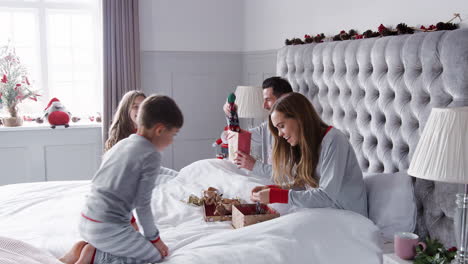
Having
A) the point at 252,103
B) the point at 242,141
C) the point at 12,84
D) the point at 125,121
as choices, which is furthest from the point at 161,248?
the point at 12,84

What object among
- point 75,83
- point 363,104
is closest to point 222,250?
point 363,104

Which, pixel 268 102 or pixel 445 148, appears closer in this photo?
pixel 445 148

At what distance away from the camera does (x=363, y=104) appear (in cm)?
315

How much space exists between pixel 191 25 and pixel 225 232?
397 centimetres

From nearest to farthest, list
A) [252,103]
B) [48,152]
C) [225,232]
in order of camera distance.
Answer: [225,232]
[252,103]
[48,152]

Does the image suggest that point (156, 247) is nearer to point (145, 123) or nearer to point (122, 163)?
point (122, 163)

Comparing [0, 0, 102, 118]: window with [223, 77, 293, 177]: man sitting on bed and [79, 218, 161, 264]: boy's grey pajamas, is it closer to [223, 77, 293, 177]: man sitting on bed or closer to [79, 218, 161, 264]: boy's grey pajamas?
[223, 77, 293, 177]: man sitting on bed

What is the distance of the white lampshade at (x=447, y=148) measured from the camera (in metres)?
1.74

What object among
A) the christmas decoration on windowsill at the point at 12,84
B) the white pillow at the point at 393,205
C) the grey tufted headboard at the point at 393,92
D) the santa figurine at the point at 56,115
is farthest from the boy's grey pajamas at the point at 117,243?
the christmas decoration on windowsill at the point at 12,84

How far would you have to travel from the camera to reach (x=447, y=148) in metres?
1.75

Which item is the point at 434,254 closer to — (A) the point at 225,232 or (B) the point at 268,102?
(A) the point at 225,232

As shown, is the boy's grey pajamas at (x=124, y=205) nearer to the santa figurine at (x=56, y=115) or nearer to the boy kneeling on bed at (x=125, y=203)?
the boy kneeling on bed at (x=125, y=203)

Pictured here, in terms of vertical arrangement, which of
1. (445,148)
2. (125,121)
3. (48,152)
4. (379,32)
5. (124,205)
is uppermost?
(379,32)

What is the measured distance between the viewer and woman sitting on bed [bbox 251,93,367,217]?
2.45 metres
